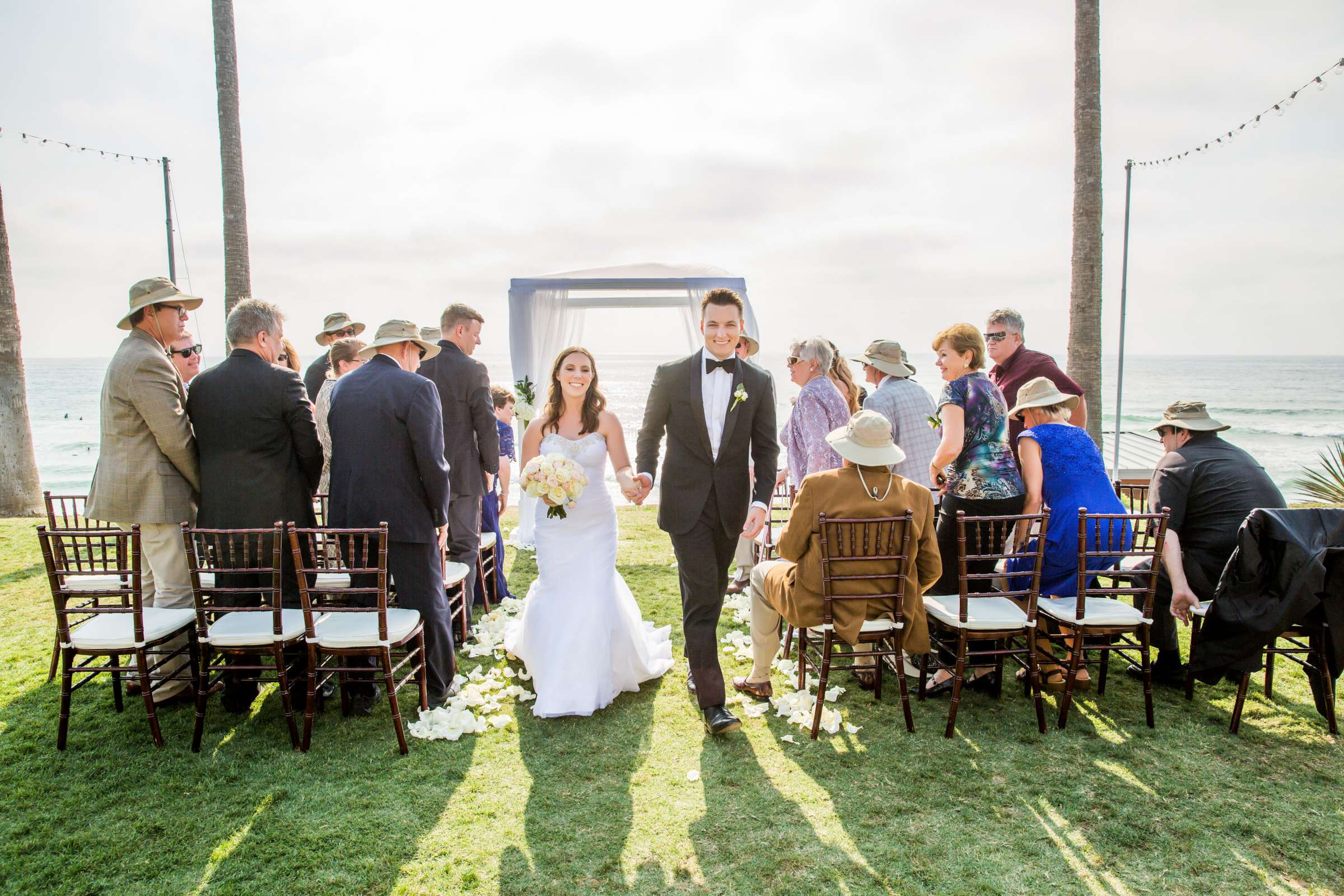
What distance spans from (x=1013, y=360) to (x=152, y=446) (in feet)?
18.3

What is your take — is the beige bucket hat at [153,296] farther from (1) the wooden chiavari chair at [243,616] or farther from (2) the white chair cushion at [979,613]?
(2) the white chair cushion at [979,613]

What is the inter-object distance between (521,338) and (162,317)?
596cm

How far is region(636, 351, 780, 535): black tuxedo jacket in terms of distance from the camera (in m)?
3.73

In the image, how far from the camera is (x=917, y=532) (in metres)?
3.72

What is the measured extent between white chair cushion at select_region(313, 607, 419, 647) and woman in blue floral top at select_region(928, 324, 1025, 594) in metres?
3.04

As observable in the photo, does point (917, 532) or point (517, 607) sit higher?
point (917, 532)

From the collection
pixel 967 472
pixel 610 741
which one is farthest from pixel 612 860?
pixel 967 472

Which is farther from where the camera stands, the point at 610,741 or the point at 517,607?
the point at 517,607

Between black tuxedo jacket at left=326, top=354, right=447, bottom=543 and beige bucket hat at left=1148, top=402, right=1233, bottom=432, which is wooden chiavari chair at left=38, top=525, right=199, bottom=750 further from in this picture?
beige bucket hat at left=1148, top=402, right=1233, bottom=432

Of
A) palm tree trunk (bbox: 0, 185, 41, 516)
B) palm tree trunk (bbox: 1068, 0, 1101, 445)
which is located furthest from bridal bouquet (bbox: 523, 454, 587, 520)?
palm tree trunk (bbox: 0, 185, 41, 516)

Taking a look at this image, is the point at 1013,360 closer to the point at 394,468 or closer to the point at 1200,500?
the point at 1200,500

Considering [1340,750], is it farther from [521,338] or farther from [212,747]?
[521,338]

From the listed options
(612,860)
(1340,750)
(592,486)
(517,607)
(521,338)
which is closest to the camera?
(612,860)

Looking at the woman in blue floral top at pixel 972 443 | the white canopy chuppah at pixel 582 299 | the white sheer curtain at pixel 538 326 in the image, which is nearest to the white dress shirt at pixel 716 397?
the woman in blue floral top at pixel 972 443
